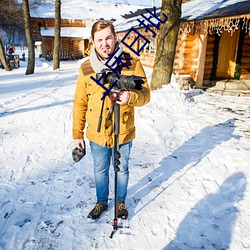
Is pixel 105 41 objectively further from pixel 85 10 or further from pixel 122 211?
pixel 85 10

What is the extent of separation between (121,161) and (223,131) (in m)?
3.70

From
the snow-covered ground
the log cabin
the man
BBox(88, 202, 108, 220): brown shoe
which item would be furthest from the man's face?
the log cabin

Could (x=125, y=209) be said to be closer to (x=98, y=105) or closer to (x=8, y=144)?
(x=98, y=105)

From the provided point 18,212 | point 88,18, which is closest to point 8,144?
point 18,212

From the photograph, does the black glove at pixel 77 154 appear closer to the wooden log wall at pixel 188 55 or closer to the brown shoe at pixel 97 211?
the brown shoe at pixel 97 211

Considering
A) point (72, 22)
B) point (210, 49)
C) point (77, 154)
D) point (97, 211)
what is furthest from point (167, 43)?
point (72, 22)

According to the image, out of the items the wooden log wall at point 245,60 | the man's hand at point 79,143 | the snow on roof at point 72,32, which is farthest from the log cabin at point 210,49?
the snow on roof at point 72,32

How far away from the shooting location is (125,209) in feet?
8.23

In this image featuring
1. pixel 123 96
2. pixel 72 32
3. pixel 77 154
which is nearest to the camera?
pixel 123 96

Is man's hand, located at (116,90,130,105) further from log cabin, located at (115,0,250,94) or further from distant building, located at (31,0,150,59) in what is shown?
distant building, located at (31,0,150,59)

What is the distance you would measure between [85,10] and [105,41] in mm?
37289

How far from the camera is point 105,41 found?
5.97ft

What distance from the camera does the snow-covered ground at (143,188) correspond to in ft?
7.39

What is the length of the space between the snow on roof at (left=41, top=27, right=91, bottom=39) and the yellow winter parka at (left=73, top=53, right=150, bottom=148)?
29.3m
